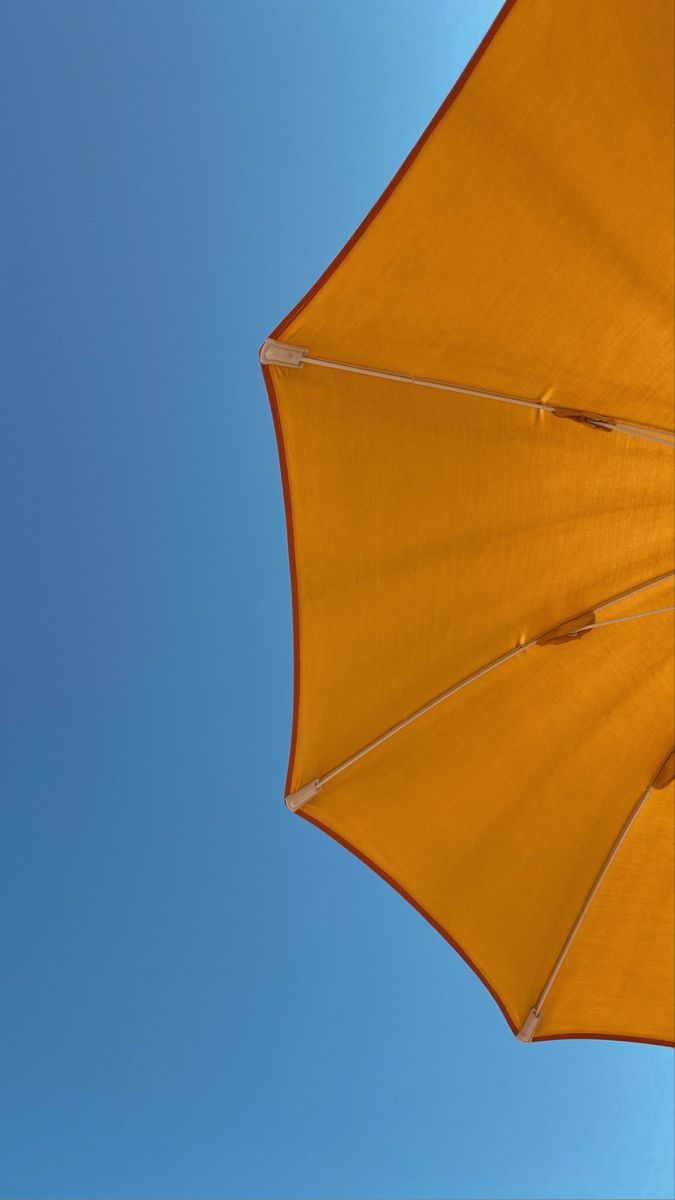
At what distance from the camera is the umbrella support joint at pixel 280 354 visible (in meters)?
2.98

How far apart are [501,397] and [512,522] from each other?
18.7 inches

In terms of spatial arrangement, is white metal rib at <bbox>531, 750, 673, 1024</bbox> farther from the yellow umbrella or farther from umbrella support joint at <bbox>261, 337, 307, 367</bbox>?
umbrella support joint at <bbox>261, 337, 307, 367</bbox>

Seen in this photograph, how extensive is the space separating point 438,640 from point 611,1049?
4.87 m

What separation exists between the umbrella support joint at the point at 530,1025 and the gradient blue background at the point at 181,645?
257 cm

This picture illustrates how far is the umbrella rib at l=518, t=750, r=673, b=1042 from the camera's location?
151 inches

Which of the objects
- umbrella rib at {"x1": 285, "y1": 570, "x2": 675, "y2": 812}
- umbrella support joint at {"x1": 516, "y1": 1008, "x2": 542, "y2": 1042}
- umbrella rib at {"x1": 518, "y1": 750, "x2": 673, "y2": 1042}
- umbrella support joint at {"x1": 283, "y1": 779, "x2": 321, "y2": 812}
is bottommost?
umbrella support joint at {"x1": 516, "y1": 1008, "x2": 542, "y2": 1042}

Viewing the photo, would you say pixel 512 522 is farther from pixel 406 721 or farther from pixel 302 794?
pixel 302 794

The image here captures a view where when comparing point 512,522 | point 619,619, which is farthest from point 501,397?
point 619,619

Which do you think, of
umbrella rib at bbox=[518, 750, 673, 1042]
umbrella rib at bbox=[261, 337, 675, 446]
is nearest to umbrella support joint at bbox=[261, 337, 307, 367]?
umbrella rib at bbox=[261, 337, 675, 446]

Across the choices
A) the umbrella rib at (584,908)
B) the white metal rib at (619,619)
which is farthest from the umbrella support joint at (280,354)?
the umbrella rib at (584,908)

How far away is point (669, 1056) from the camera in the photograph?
7.31 m

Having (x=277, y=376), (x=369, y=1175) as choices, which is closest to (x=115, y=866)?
(x=369, y=1175)

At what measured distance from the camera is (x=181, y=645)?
595cm

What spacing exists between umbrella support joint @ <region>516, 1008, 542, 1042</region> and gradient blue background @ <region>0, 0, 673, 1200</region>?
257cm
